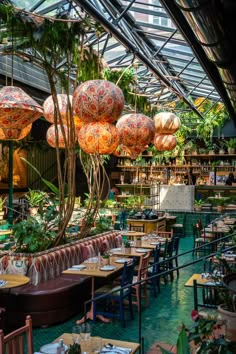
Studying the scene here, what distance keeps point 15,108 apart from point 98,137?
1263 mm

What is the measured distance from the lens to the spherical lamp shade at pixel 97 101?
5.79m

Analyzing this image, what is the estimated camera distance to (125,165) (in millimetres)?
20562

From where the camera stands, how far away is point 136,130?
741 centimetres

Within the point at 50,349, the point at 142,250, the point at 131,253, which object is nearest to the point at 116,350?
the point at 50,349

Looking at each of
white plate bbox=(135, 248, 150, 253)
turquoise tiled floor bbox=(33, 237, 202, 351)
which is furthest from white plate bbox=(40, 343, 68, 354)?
white plate bbox=(135, 248, 150, 253)

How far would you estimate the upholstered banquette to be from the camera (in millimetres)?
6254

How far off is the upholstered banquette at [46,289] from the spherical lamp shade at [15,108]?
2.09m

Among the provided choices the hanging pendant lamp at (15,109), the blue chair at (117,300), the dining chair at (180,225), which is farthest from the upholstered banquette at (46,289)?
the dining chair at (180,225)

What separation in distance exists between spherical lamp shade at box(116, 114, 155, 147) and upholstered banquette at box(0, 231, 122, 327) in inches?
Result: 84.9

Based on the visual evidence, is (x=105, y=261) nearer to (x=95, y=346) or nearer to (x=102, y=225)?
(x=102, y=225)

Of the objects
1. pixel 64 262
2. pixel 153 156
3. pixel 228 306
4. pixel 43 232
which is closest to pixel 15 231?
pixel 43 232

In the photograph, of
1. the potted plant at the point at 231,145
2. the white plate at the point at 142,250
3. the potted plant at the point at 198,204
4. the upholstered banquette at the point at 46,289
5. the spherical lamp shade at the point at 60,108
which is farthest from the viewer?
the potted plant at the point at 231,145

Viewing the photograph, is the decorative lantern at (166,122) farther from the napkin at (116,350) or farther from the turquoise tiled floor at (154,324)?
the napkin at (116,350)

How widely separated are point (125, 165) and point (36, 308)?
14593 millimetres
